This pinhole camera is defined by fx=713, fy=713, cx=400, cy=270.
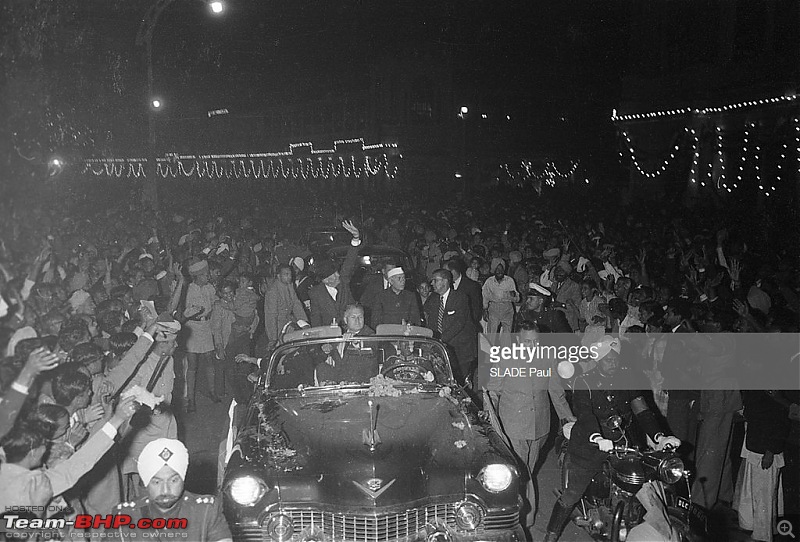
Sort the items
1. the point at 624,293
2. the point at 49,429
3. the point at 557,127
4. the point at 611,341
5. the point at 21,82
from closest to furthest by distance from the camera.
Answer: the point at 49,429
the point at 611,341
the point at 21,82
the point at 624,293
the point at 557,127

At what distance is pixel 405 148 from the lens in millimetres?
57406

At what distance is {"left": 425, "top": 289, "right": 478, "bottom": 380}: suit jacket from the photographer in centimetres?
841

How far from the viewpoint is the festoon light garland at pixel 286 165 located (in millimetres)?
56469

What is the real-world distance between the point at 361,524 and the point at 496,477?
3.18 feet

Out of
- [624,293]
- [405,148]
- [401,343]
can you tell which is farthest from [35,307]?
[405,148]

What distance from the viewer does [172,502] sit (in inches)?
153

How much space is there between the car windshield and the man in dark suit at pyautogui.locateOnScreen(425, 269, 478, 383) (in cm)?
193

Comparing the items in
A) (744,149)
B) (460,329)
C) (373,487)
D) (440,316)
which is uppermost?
(744,149)

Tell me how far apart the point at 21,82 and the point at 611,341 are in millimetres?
7155

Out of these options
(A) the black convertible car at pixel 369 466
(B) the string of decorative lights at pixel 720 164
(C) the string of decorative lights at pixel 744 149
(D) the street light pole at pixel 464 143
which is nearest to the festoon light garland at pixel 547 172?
(D) the street light pole at pixel 464 143

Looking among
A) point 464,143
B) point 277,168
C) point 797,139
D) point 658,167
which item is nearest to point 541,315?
point 797,139

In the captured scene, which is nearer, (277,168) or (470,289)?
(470,289)

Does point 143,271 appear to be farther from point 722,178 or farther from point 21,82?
point 722,178

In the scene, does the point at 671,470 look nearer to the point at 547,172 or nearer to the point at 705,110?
the point at 705,110
